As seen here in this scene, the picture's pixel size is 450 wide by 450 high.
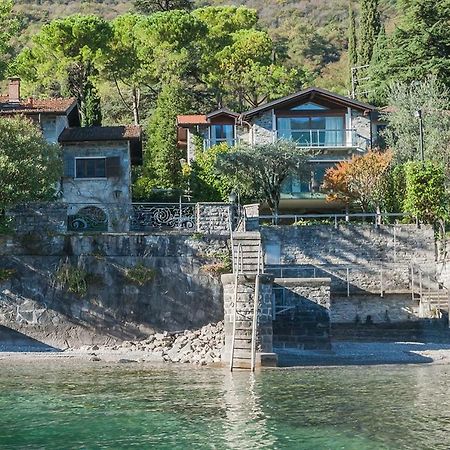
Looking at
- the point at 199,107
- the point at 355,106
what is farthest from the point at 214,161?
the point at 199,107

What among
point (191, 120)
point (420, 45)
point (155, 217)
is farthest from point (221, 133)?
point (155, 217)

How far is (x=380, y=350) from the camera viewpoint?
1150 inches

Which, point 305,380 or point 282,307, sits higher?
point 282,307

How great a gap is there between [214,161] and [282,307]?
596 inches

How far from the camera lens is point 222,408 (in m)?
18.9

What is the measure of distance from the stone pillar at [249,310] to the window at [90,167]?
15969mm

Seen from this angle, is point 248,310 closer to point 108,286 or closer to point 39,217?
point 108,286

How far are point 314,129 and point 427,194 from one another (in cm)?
1079

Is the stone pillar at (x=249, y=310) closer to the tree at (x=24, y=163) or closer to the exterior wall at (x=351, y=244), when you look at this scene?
the tree at (x=24, y=163)

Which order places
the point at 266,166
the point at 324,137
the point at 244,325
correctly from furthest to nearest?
the point at 324,137, the point at 266,166, the point at 244,325

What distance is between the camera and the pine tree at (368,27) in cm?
6750

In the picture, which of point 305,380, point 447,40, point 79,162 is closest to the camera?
point 305,380

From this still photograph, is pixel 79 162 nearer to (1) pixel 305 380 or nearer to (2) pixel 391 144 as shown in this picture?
(2) pixel 391 144

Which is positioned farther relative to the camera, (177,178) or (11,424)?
(177,178)
